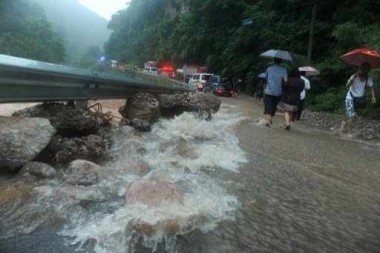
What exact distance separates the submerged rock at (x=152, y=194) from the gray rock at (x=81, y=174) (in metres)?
0.54

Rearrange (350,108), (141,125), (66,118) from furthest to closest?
(350,108) → (141,125) → (66,118)

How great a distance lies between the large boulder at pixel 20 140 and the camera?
495 cm

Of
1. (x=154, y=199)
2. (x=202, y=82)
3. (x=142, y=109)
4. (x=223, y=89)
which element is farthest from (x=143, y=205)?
(x=202, y=82)

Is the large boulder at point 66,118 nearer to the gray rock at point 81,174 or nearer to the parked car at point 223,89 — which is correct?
the gray rock at point 81,174

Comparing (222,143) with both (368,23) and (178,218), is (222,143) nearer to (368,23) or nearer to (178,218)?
(178,218)

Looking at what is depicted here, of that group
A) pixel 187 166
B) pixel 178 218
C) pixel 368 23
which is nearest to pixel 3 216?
pixel 178 218

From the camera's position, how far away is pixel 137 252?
331 centimetres

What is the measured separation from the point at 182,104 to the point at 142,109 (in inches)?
64.4

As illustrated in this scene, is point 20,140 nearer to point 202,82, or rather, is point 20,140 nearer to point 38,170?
point 38,170

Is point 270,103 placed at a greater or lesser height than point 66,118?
greater

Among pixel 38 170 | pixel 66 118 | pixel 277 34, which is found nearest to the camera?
pixel 38 170

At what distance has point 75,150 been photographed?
580 cm

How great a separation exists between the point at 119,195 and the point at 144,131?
13.9 feet

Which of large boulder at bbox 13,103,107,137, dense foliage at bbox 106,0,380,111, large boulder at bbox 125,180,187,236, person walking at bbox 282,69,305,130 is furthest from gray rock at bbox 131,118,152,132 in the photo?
dense foliage at bbox 106,0,380,111
